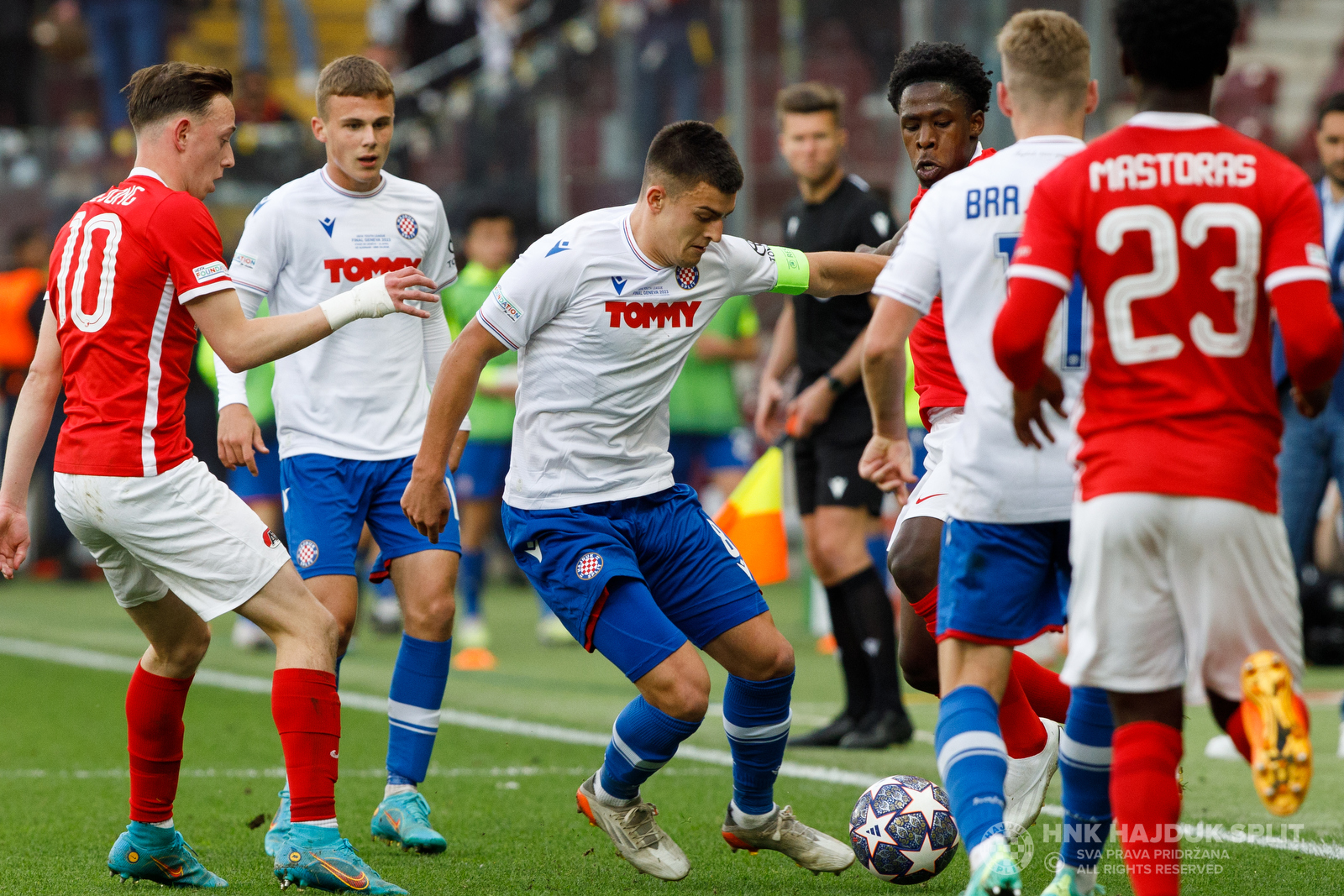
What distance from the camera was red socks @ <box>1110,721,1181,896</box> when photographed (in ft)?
10.9

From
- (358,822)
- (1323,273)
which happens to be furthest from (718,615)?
(1323,273)

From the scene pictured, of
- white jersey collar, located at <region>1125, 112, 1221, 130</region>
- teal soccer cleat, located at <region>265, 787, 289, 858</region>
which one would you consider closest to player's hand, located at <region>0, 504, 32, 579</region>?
teal soccer cleat, located at <region>265, 787, 289, 858</region>

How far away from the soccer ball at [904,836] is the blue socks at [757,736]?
0.27m

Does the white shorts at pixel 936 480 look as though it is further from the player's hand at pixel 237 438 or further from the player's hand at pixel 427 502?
the player's hand at pixel 237 438

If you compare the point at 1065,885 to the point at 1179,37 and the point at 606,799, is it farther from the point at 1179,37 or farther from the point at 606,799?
the point at 1179,37

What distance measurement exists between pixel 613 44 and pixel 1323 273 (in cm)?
1045

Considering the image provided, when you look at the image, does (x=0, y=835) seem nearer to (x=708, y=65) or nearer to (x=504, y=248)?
(x=504, y=248)

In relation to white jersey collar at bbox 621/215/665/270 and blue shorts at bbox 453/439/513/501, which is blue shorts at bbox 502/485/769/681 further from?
blue shorts at bbox 453/439/513/501

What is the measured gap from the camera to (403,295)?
436 cm

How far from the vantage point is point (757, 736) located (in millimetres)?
4762

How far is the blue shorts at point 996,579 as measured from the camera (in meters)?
3.76

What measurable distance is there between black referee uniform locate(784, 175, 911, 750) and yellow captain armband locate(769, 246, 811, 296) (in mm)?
2138

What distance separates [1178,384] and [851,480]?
12.5 feet


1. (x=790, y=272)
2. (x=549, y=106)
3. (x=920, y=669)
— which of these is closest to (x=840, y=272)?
(x=790, y=272)
